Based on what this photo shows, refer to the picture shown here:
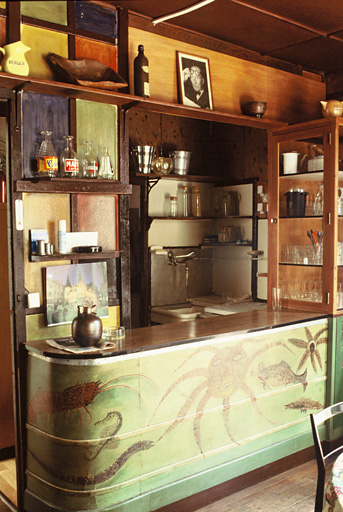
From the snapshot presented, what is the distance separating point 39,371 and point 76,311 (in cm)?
Answer: 47

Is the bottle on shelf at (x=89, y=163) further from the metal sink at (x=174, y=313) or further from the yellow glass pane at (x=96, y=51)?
the metal sink at (x=174, y=313)

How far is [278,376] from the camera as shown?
3.66 meters

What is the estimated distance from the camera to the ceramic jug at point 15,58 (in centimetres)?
280

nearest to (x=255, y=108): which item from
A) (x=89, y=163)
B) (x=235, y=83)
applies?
(x=235, y=83)

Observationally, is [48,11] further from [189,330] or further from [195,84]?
[189,330]

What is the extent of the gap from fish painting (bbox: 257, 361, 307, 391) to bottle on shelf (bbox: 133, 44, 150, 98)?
6.60 feet

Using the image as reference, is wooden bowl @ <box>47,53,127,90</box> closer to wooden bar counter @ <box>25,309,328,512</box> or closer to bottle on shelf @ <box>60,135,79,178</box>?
bottle on shelf @ <box>60,135,79,178</box>

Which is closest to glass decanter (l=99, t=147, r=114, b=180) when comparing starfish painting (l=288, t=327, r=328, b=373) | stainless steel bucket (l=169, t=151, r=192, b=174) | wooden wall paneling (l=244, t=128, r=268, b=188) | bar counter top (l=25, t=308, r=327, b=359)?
bar counter top (l=25, t=308, r=327, b=359)

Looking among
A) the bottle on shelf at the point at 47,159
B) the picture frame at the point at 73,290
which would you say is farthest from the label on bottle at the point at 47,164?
the picture frame at the point at 73,290

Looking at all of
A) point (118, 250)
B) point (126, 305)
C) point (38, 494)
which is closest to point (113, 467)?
point (38, 494)

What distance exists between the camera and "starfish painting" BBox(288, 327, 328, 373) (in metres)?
3.82

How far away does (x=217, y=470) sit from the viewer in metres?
3.28

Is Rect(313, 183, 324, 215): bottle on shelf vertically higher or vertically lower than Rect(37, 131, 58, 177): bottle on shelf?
lower

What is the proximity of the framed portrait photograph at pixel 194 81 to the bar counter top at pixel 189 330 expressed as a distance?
1570 millimetres
